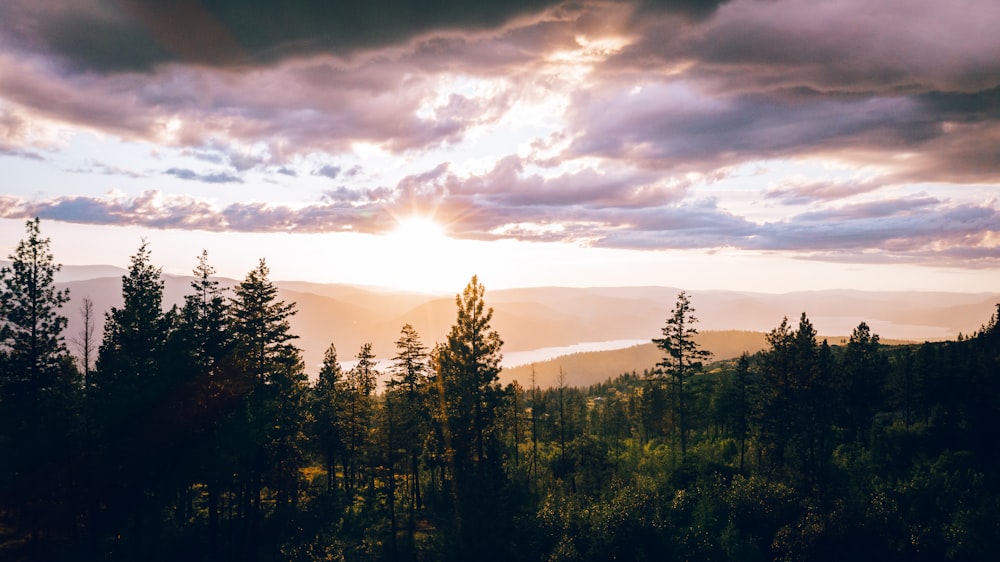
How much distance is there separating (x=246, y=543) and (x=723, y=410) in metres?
63.6

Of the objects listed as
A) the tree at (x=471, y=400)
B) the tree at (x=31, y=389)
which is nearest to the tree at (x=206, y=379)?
the tree at (x=31, y=389)

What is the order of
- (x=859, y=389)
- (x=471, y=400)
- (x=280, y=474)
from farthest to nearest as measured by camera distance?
(x=859, y=389) → (x=280, y=474) → (x=471, y=400)

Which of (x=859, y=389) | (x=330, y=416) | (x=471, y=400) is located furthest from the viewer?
(x=859, y=389)

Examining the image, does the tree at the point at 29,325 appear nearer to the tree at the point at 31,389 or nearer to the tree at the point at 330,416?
the tree at the point at 31,389

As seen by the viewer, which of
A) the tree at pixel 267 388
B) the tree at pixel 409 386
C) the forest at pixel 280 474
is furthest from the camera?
the tree at pixel 409 386

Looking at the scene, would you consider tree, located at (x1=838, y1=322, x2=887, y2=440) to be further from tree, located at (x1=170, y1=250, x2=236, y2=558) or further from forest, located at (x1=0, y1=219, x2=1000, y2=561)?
tree, located at (x1=170, y1=250, x2=236, y2=558)

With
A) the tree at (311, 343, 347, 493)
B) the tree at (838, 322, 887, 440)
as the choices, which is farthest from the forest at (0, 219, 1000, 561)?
the tree at (838, 322, 887, 440)

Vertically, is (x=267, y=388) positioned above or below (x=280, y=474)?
above

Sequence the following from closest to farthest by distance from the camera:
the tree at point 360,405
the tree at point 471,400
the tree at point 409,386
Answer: the tree at point 471,400 < the tree at point 409,386 < the tree at point 360,405

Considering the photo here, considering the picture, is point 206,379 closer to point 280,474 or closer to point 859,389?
point 280,474

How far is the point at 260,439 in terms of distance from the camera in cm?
→ 3058

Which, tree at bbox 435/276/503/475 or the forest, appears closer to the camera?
the forest

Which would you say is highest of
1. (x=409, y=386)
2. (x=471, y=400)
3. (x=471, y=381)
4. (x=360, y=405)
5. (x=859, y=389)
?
(x=471, y=381)

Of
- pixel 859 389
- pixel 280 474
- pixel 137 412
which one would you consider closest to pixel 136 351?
pixel 137 412
